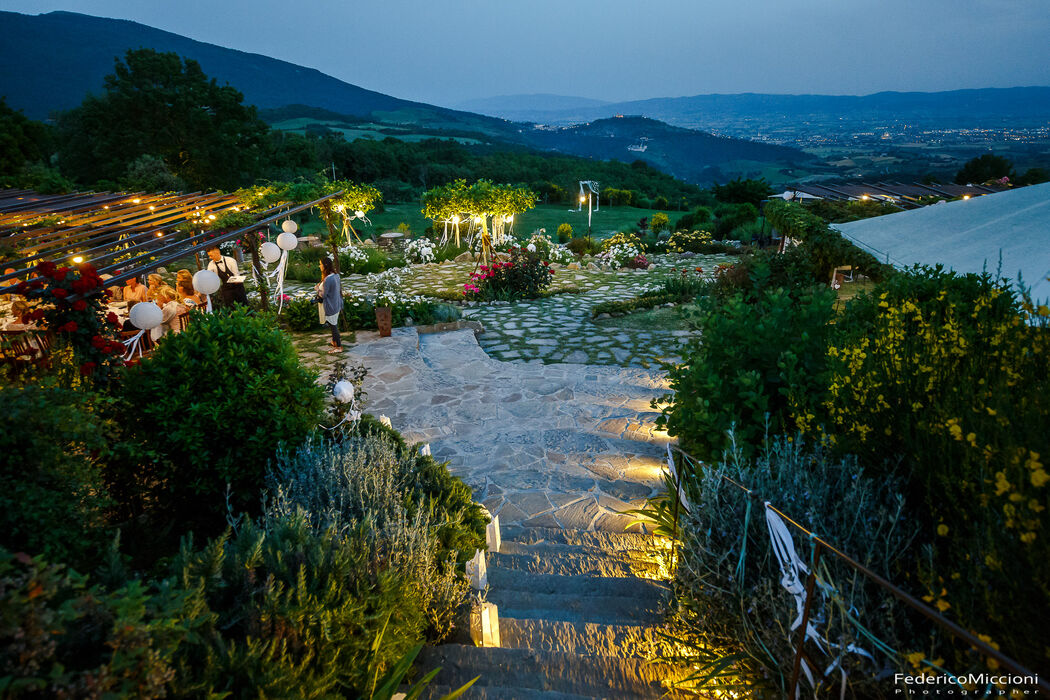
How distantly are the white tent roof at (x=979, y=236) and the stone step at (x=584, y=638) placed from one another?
135 inches

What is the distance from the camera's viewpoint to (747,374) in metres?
4.04

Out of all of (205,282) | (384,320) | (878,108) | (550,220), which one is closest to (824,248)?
(384,320)

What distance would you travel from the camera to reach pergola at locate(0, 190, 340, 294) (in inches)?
236

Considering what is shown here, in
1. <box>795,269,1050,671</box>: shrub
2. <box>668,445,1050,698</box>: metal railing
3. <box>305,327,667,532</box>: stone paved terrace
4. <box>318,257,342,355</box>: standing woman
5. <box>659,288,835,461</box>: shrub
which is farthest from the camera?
<box>318,257,342,355</box>: standing woman

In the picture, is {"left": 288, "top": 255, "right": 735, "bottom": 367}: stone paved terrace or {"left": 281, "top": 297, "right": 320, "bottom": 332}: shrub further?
{"left": 281, "top": 297, "right": 320, "bottom": 332}: shrub

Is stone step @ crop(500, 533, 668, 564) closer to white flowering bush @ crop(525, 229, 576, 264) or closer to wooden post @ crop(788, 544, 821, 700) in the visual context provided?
wooden post @ crop(788, 544, 821, 700)

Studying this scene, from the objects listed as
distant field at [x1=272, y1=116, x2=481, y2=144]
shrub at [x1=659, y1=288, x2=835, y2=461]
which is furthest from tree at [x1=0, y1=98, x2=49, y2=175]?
distant field at [x1=272, y1=116, x2=481, y2=144]

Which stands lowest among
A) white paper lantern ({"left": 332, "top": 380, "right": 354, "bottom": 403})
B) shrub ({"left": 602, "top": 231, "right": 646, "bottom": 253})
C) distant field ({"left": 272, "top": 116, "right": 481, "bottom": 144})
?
white paper lantern ({"left": 332, "top": 380, "right": 354, "bottom": 403})

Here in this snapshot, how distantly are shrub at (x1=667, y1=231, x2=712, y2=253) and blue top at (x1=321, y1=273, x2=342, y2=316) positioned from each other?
13.2 m

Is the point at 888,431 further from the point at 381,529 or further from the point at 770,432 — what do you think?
the point at 381,529

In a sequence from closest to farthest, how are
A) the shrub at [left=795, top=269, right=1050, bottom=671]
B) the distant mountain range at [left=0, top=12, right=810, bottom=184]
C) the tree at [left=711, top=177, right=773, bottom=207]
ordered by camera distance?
the shrub at [left=795, top=269, right=1050, bottom=671]
the tree at [left=711, top=177, right=773, bottom=207]
the distant mountain range at [left=0, top=12, right=810, bottom=184]

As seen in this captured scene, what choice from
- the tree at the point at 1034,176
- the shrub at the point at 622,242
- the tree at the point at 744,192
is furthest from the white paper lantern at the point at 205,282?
the tree at the point at 1034,176

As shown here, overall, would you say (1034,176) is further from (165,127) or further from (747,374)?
(165,127)

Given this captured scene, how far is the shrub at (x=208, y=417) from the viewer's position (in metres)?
3.66
